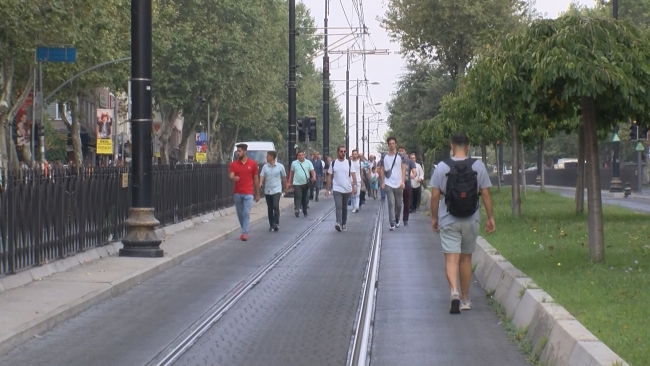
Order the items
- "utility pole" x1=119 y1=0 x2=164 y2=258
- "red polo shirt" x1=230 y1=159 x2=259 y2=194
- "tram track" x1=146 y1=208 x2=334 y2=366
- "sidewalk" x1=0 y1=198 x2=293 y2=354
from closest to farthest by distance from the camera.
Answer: "tram track" x1=146 y1=208 x2=334 y2=366 → "sidewalk" x1=0 y1=198 x2=293 y2=354 → "utility pole" x1=119 y1=0 x2=164 y2=258 → "red polo shirt" x1=230 y1=159 x2=259 y2=194

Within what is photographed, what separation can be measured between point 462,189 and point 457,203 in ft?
0.49

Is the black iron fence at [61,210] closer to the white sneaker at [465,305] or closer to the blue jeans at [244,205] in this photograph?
the blue jeans at [244,205]

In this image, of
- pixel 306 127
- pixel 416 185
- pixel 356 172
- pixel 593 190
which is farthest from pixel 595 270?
pixel 306 127

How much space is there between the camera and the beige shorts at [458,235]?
34.7ft

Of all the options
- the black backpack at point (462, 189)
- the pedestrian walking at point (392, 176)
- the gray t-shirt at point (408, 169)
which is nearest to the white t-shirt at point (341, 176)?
the pedestrian walking at point (392, 176)

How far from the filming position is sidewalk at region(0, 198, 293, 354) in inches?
389

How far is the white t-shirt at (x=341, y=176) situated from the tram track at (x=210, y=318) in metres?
4.89

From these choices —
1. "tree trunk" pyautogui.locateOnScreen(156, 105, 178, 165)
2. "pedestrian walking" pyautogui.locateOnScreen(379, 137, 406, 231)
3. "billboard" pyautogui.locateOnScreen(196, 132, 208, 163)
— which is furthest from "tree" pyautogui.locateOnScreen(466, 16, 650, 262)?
"billboard" pyautogui.locateOnScreen(196, 132, 208, 163)

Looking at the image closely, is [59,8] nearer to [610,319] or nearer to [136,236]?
[136,236]

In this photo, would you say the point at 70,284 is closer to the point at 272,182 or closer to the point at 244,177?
the point at 244,177

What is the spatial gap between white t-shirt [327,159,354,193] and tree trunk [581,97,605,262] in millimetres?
10019

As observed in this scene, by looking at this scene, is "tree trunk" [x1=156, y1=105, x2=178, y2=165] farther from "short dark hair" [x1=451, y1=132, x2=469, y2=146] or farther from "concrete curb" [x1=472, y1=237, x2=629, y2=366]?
"short dark hair" [x1=451, y1=132, x2=469, y2=146]

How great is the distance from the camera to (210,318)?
10.8 meters

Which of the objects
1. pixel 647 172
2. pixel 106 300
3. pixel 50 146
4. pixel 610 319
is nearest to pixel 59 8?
pixel 106 300
